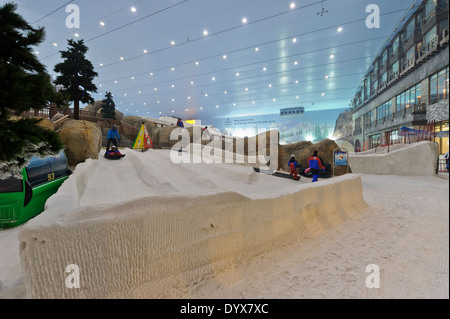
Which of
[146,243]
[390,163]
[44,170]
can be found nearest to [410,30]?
[146,243]

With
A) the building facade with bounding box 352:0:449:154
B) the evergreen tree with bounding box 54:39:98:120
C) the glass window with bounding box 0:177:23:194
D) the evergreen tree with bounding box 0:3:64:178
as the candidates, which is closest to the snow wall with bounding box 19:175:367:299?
the evergreen tree with bounding box 0:3:64:178

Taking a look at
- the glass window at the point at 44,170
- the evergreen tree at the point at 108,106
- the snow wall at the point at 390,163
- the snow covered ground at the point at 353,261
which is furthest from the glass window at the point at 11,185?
the evergreen tree at the point at 108,106

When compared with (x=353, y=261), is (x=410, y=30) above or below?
above

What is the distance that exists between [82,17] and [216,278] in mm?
15638

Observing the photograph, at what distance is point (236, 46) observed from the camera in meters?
14.2

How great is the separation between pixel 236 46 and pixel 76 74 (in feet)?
35.9

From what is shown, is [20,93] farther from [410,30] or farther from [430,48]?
[410,30]

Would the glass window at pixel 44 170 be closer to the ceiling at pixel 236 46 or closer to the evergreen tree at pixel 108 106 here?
the ceiling at pixel 236 46

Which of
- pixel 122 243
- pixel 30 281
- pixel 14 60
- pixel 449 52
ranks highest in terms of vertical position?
pixel 14 60

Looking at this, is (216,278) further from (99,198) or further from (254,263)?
(99,198)

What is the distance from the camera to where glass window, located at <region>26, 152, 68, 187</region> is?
→ 3883 millimetres

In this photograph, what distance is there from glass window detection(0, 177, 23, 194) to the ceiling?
376 inches
